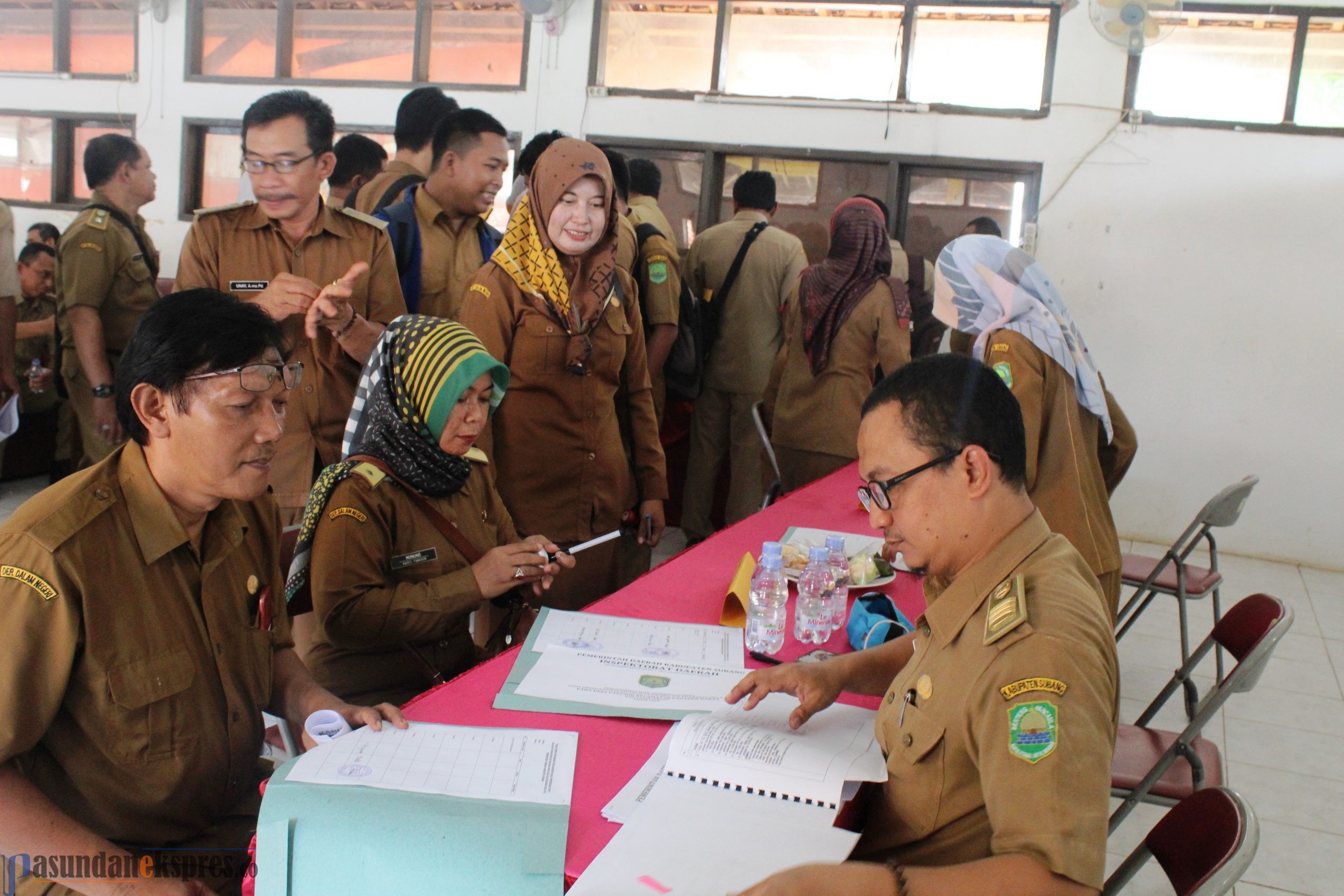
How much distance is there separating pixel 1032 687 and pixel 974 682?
0.08 m

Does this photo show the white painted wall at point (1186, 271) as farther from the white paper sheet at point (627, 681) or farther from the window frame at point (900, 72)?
the white paper sheet at point (627, 681)

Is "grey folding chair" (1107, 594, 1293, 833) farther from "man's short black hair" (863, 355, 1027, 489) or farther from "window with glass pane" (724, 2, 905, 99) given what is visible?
"window with glass pane" (724, 2, 905, 99)

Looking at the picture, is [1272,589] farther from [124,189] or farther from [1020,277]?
[124,189]

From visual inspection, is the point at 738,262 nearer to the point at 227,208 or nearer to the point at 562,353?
the point at 562,353

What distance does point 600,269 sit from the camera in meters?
2.56

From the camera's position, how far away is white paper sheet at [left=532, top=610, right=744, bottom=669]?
1623mm

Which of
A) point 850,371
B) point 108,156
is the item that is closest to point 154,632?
point 850,371

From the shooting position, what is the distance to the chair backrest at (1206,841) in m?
1.13

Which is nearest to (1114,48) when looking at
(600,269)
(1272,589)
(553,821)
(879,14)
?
(879,14)

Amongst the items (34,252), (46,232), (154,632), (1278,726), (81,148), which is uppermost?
(81,148)

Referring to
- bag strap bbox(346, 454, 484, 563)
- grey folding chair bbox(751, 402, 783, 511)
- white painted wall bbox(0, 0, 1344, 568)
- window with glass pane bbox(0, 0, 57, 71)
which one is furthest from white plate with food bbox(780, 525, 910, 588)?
window with glass pane bbox(0, 0, 57, 71)

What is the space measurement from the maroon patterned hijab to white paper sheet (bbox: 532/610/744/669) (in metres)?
2.18

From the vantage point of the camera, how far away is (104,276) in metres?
3.82

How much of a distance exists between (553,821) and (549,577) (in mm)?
894
